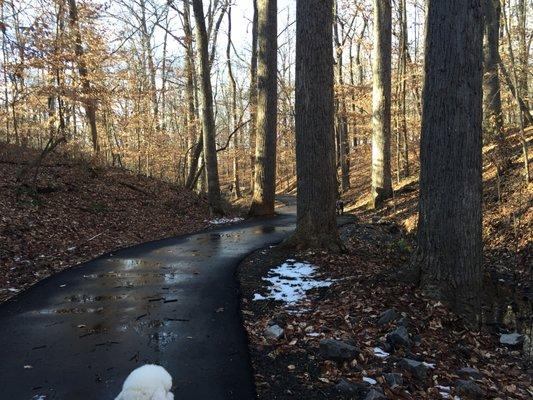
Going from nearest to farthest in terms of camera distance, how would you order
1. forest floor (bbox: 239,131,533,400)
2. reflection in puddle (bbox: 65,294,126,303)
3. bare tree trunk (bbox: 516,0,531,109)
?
forest floor (bbox: 239,131,533,400) → reflection in puddle (bbox: 65,294,126,303) → bare tree trunk (bbox: 516,0,531,109)

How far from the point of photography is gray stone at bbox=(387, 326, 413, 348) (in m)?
4.92

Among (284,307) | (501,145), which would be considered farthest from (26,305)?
(501,145)

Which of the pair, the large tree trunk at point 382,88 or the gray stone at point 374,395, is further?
the large tree trunk at point 382,88

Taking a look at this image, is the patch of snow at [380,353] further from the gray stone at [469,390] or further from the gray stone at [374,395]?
the gray stone at [374,395]

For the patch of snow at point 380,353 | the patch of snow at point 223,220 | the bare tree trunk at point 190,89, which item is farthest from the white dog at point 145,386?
the bare tree trunk at point 190,89

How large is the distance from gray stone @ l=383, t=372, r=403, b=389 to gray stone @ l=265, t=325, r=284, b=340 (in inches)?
51.2

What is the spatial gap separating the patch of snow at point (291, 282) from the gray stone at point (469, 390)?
2544 millimetres

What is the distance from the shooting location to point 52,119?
1582cm

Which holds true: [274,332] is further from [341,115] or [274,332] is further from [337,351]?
[341,115]

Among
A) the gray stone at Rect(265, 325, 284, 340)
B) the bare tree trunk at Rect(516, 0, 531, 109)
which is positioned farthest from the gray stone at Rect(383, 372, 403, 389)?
the bare tree trunk at Rect(516, 0, 531, 109)

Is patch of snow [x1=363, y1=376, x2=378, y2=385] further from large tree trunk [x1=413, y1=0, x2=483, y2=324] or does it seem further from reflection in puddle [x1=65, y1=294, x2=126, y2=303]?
reflection in puddle [x1=65, y1=294, x2=126, y2=303]

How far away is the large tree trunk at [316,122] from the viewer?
872 centimetres

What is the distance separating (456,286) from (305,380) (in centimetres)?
279

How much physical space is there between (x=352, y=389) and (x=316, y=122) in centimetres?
575
